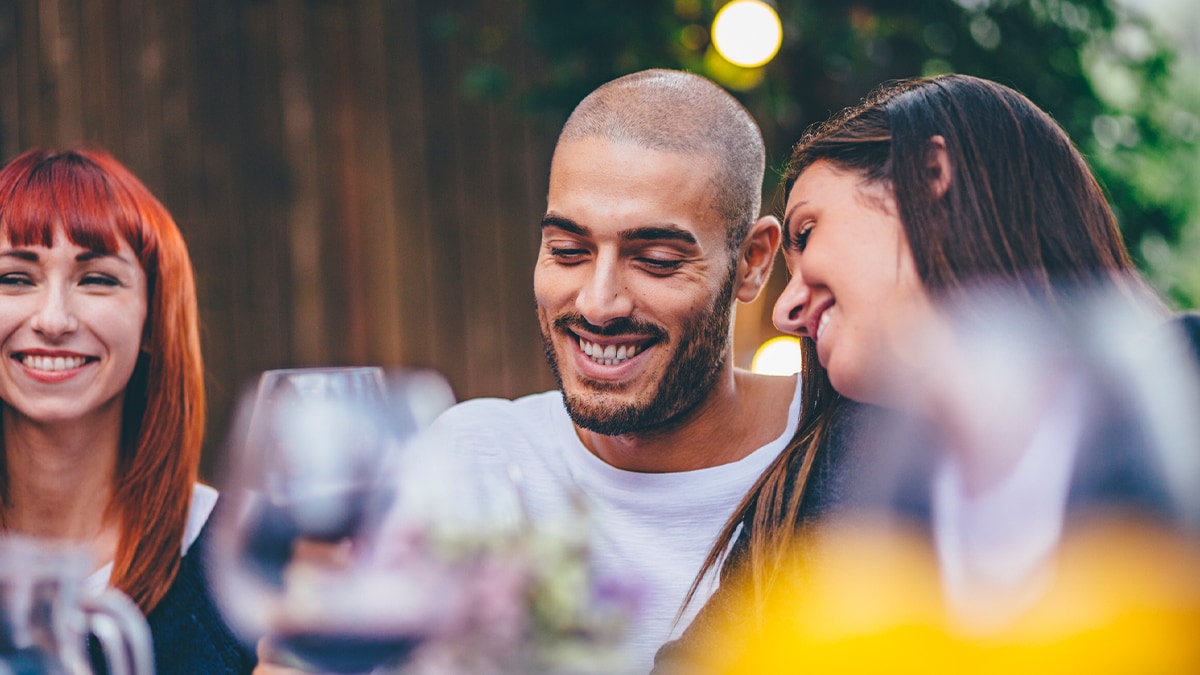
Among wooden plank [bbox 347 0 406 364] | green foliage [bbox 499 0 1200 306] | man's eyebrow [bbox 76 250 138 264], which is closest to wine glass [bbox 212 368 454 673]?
man's eyebrow [bbox 76 250 138 264]

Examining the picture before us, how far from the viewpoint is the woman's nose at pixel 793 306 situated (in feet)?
Answer: 4.97

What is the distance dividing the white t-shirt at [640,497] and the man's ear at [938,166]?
694 mm

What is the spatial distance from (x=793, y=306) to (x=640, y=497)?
57 centimetres

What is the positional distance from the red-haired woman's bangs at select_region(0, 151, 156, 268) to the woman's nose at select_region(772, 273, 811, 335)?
1119 mm

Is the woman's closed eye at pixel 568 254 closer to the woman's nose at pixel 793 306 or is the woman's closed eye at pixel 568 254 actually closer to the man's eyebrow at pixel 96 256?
the woman's nose at pixel 793 306

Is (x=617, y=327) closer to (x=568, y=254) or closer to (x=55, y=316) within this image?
(x=568, y=254)

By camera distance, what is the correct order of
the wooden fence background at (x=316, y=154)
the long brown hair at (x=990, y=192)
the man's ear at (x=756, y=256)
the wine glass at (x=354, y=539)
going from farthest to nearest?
the wooden fence background at (x=316, y=154)
the man's ear at (x=756, y=256)
the long brown hair at (x=990, y=192)
the wine glass at (x=354, y=539)

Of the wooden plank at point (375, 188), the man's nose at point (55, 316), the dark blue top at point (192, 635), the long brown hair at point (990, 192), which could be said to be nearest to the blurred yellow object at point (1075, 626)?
the long brown hair at point (990, 192)

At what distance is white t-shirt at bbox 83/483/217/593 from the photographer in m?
1.77

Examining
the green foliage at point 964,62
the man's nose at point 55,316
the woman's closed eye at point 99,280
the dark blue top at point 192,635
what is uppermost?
the green foliage at point 964,62

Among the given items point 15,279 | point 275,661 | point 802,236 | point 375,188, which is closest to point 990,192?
point 802,236

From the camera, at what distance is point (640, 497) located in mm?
1928

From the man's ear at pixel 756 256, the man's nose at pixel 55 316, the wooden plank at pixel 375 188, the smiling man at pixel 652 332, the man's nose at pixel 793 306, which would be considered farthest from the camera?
the wooden plank at pixel 375 188

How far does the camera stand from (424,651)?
1.03 m
